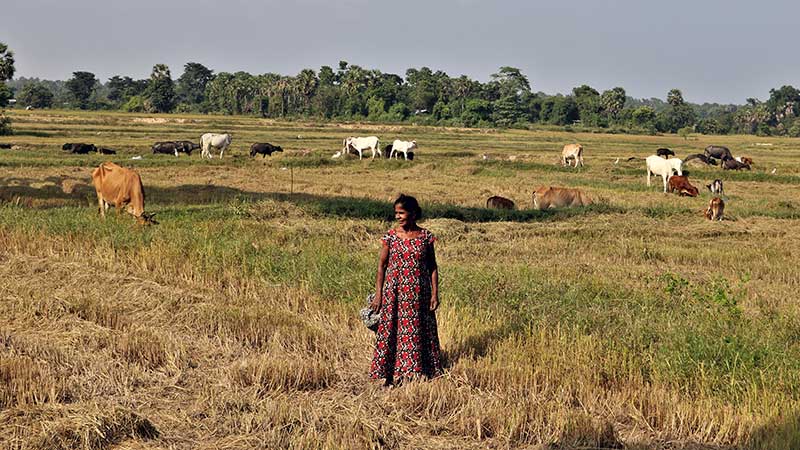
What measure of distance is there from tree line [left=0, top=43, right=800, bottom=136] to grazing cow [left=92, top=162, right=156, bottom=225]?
239 ft

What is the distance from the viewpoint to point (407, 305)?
614 centimetres

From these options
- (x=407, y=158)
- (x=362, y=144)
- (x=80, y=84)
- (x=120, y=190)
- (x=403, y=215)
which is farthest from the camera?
(x=80, y=84)

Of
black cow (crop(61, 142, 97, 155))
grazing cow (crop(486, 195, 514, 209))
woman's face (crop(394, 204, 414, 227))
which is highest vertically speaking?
woman's face (crop(394, 204, 414, 227))

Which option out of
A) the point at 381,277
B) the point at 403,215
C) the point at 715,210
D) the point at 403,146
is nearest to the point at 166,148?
the point at 403,146

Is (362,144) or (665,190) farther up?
(362,144)

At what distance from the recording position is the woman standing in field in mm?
6133

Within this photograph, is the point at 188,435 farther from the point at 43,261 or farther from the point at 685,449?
the point at 43,261

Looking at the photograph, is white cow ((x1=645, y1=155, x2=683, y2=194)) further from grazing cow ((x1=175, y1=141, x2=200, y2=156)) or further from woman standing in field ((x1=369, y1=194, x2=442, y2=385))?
grazing cow ((x1=175, y1=141, x2=200, y2=156))

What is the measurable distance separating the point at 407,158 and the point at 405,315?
31007 mm

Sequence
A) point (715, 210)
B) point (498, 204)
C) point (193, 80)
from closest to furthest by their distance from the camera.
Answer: point (715, 210), point (498, 204), point (193, 80)

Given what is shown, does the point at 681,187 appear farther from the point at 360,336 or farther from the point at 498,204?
the point at 360,336

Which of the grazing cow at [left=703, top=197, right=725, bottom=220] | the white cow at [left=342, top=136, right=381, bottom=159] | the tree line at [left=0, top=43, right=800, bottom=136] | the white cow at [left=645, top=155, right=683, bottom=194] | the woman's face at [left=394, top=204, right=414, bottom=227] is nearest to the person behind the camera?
the woman's face at [left=394, top=204, right=414, bottom=227]

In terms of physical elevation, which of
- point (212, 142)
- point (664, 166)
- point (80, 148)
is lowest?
point (80, 148)

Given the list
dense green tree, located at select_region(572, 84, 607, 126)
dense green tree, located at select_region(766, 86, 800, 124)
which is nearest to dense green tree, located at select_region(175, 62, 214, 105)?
dense green tree, located at select_region(572, 84, 607, 126)
